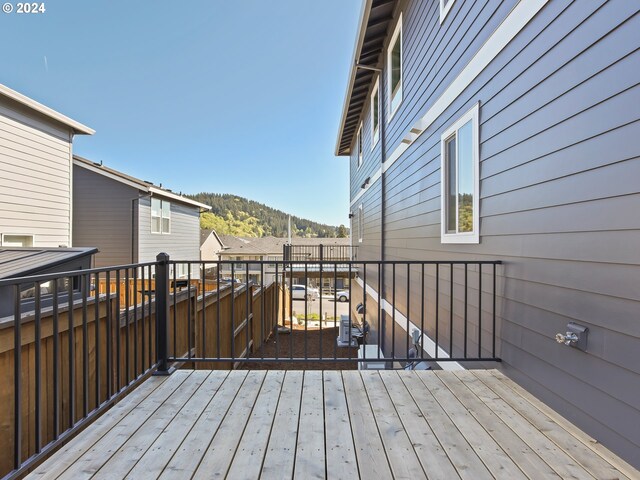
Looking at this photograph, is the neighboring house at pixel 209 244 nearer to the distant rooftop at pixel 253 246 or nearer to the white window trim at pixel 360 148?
the distant rooftop at pixel 253 246

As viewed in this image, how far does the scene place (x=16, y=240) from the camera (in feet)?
20.9

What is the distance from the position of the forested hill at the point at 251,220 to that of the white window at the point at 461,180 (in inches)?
1900

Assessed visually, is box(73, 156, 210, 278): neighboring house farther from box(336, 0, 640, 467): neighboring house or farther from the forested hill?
the forested hill

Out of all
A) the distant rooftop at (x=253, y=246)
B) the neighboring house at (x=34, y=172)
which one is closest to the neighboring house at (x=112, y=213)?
the neighboring house at (x=34, y=172)

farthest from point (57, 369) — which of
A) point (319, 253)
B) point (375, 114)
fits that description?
point (319, 253)

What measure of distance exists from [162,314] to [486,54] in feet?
10.4

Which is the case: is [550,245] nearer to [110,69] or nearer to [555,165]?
[555,165]

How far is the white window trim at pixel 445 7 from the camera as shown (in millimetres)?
3384

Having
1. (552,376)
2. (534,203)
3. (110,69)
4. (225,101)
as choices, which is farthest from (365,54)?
(225,101)

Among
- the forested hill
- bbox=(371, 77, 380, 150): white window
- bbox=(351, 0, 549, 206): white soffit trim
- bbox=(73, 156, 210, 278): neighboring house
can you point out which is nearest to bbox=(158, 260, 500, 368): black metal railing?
bbox=(351, 0, 549, 206): white soffit trim

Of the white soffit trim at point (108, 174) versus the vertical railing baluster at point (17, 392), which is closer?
the vertical railing baluster at point (17, 392)

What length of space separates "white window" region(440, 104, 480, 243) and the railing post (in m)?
2.46

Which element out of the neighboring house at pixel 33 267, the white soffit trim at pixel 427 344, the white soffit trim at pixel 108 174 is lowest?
the white soffit trim at pixel 427 344

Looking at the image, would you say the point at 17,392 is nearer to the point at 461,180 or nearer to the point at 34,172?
the point at 461,180
